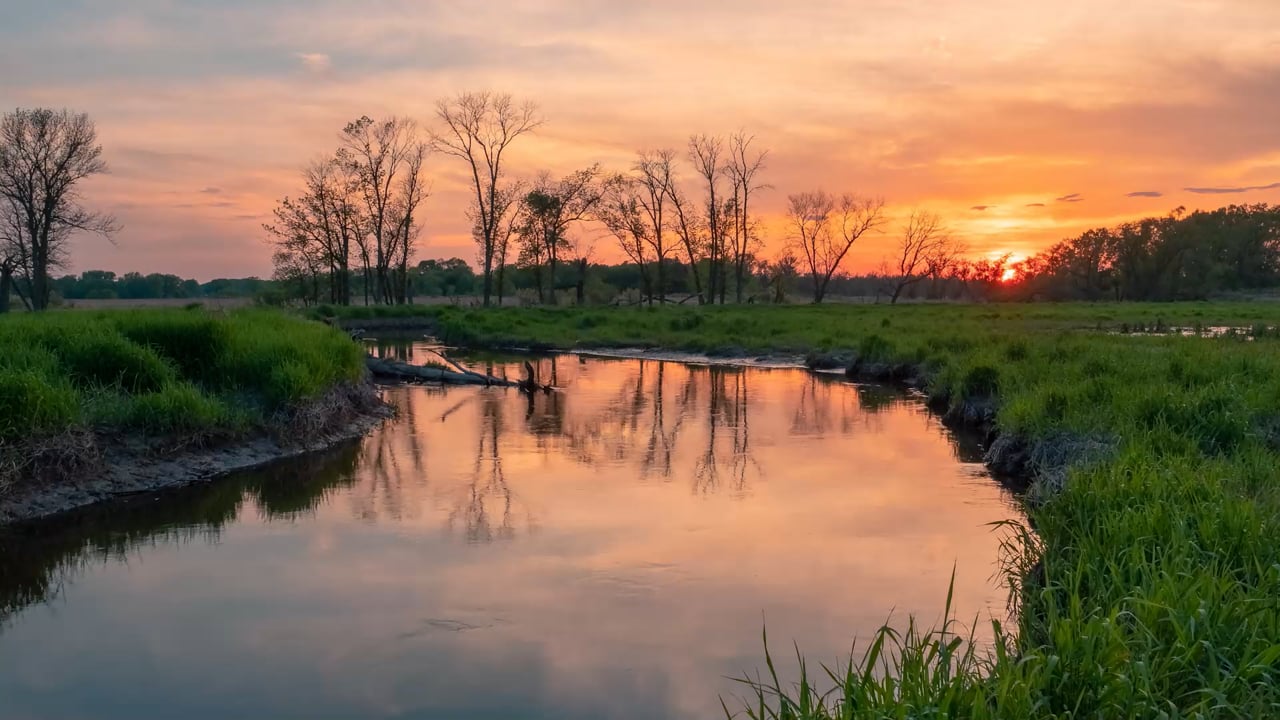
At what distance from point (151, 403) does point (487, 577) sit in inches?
211

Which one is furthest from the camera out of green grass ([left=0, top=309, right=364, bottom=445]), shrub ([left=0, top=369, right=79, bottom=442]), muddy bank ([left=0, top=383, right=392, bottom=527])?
green grass ([left=0, top=309, right=364, bottom=445])

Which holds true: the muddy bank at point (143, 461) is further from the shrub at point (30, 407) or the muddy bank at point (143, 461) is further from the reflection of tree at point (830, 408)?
the reflection of tree at point (830, 408)

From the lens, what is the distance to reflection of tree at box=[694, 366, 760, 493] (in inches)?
417

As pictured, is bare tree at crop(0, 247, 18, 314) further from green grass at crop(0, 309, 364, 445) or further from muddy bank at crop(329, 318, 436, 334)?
green grass at crop(0, 309, 364, 445)

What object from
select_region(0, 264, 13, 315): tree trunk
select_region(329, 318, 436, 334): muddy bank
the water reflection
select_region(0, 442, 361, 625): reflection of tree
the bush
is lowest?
the water reflection

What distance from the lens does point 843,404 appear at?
1727 centimetres

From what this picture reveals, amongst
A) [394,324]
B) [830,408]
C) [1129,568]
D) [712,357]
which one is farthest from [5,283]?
[1129,568]

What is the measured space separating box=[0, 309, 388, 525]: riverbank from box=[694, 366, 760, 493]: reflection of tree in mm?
5265

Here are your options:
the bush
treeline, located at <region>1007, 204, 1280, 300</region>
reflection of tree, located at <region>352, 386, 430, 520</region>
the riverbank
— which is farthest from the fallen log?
treeline, located at <region>1007, 204, 1280, 300</region>

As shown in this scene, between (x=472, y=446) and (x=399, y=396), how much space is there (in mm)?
5985

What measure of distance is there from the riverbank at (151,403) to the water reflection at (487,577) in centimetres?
47

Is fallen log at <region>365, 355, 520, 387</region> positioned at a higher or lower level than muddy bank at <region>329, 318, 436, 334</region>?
lower

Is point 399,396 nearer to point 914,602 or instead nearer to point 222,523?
point 222,523

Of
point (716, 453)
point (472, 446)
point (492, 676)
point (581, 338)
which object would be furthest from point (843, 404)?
point (581, 338)
